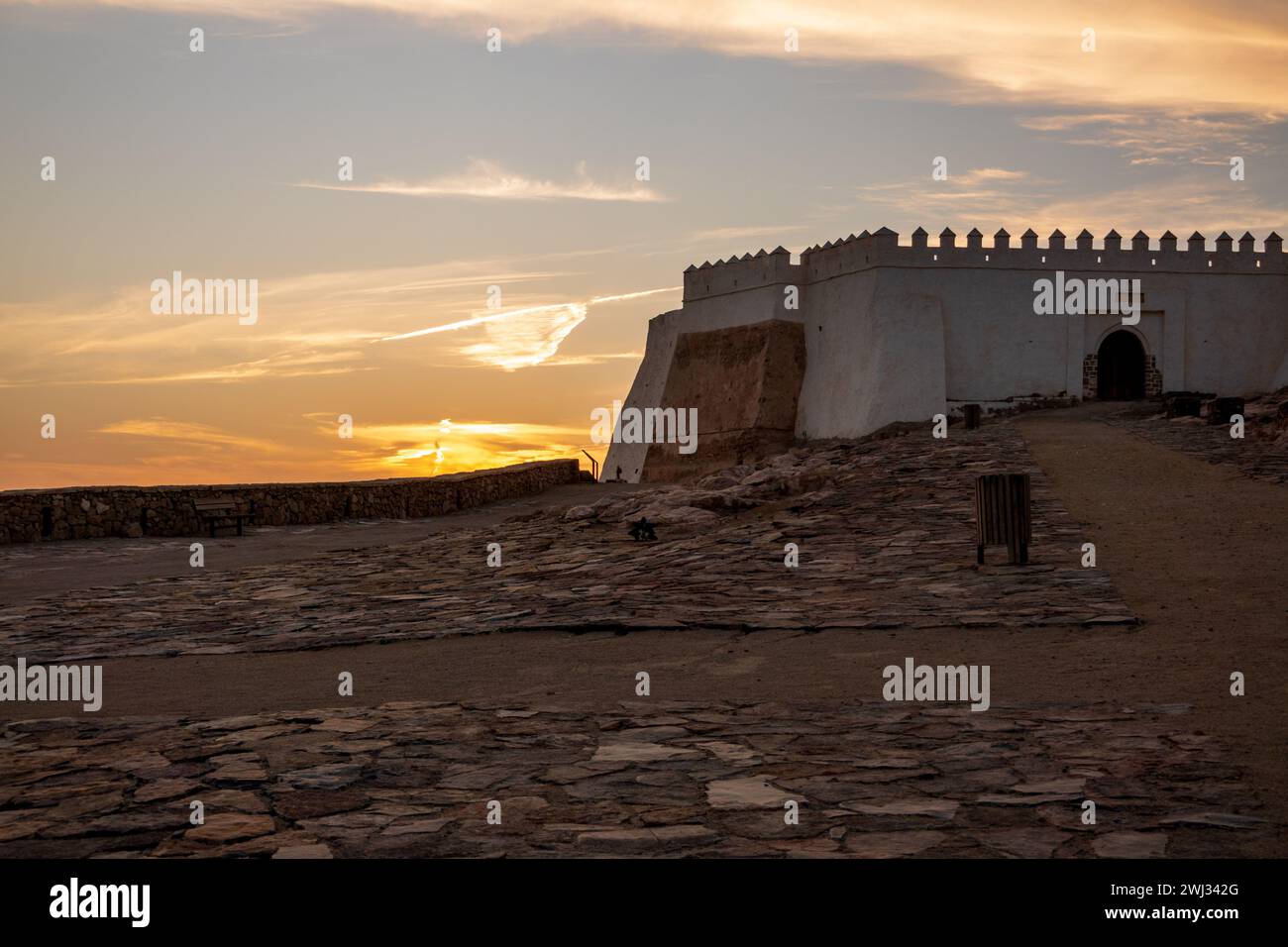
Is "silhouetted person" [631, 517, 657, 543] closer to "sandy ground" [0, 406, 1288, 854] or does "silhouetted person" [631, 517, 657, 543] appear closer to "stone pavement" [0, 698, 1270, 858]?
"sandy ground" [0, 406, 1288, 854]

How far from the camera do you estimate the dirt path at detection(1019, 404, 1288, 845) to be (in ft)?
20.2

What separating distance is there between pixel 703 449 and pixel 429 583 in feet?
74.0

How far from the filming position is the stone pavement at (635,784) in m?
4.23

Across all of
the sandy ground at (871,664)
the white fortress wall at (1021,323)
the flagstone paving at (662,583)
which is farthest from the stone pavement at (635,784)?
the white fortress wall at (1021,323)

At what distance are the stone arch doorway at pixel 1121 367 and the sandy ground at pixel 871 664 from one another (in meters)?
22.4

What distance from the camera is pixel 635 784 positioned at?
496cm

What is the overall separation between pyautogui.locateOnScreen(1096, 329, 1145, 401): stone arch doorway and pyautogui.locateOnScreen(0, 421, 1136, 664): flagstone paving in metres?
16.7

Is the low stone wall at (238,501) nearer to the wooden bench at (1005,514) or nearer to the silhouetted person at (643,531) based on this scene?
the silhouetted person at (643,531)

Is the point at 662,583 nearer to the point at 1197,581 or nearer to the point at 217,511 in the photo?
the point at 1197,581

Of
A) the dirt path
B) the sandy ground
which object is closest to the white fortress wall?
the dirt path

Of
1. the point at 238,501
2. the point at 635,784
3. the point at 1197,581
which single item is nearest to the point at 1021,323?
the point at 238,501

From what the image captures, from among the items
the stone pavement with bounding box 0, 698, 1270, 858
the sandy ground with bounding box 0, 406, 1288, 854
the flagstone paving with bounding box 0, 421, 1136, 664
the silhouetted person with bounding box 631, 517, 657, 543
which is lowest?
the stone pavement with bounding box 0, 698, 1270, 858

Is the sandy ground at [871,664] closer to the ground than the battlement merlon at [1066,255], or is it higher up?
closer to the ground
